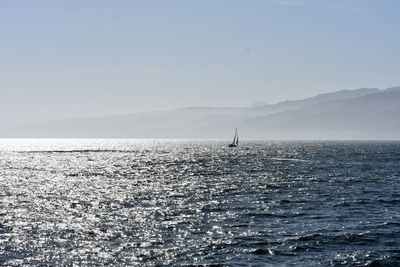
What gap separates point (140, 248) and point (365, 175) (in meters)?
79.7

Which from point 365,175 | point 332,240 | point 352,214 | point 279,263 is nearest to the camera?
point 279,263

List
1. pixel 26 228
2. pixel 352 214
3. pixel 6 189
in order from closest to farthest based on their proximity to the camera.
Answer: pixel 26 228 → pixel 352 214 → pixel 6 189

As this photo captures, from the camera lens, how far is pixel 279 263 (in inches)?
1437

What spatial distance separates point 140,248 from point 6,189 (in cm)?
5090

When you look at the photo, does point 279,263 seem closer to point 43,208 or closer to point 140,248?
point 140,248

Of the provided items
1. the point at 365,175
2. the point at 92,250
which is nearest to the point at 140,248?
the point at 92,250

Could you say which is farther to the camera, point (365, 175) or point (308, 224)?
point (365, 175)

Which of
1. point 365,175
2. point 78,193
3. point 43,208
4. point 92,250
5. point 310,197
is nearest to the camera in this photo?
point 92,250

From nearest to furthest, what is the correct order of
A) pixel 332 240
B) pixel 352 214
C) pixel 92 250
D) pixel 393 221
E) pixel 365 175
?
pixel 92 250, pixel 332 240, pixel 393 221, pixel 352 214, pixel 365 175

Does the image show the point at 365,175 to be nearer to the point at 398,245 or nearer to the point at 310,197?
the point at 310,197

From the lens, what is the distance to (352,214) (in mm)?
56875

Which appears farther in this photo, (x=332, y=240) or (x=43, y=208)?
(x=43, y=208)

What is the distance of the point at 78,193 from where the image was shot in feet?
259

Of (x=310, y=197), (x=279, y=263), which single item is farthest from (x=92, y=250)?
(x=310, y=197)
